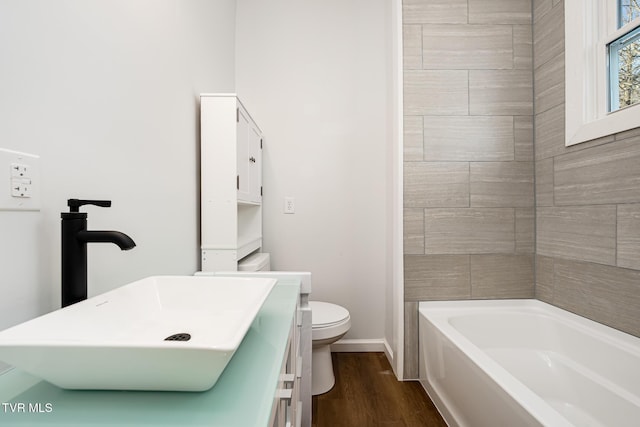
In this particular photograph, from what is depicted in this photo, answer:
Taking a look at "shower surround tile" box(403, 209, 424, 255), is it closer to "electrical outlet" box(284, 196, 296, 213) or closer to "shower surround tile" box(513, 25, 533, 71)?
"electrical outlet" box(284, 196, 296, 213)

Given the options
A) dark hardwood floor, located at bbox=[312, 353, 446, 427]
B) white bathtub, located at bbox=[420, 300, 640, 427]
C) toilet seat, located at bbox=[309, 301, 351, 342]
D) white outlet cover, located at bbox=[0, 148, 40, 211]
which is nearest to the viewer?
white outlet cover, located at bbox=[0, 148, 40, 211]

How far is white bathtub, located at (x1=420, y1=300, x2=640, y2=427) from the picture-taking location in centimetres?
107

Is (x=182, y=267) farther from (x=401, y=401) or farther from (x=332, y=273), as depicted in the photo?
(x=401, y=401)

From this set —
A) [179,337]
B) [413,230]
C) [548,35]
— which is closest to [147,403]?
[179,337]

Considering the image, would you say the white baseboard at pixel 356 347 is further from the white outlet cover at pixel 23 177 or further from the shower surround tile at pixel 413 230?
the white outlet cover at pixel 23 177

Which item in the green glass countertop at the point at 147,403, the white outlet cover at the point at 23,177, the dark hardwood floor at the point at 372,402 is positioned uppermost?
the white outlet cover at the point at 23,177

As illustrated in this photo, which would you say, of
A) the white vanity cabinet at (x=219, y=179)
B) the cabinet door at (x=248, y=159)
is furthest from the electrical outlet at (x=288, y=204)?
the white vanity cabinet at (x=219, y=179)

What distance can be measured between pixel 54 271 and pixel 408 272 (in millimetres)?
1695

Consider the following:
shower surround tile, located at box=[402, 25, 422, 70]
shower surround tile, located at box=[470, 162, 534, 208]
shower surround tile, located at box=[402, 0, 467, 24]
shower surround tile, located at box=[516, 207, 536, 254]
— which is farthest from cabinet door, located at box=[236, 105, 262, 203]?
shower surround tile, located at box=[516, 207, 536, 254]

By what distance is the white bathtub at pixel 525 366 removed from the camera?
1.07 m

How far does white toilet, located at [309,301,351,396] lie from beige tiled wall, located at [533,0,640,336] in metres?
1.25

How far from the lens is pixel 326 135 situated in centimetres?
→ 228

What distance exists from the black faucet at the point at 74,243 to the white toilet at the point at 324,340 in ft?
3.90

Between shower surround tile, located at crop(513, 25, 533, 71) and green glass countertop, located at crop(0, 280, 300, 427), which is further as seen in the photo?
shower surround tile, located at crop(513, 25, 533, 71)
